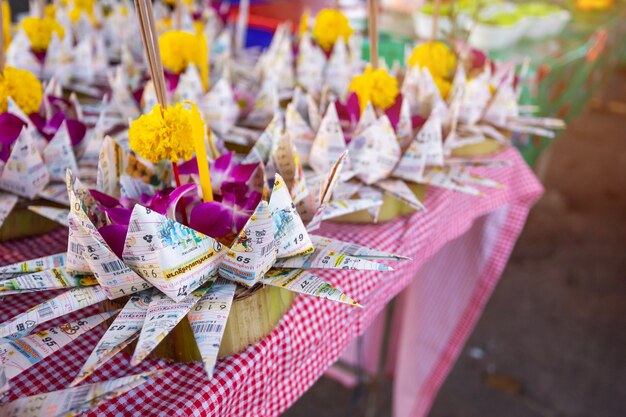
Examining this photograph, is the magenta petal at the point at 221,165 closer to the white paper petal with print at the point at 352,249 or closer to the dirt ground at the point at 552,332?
the white paper petal with print at the point at 352,249

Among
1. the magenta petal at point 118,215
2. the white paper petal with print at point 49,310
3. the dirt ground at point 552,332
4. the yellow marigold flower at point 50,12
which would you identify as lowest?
the dirt ground at point 552,332

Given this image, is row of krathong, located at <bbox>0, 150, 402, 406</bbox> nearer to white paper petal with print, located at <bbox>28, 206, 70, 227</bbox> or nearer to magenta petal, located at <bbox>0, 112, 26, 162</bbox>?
white paper petal with print, located at <bbox>28, 206, 70, 227</bbox>

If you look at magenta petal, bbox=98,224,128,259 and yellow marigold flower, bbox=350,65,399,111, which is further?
yellow marigold flower, bbox=350,65,399,111

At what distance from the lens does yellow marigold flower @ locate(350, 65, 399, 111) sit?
3.18 feet

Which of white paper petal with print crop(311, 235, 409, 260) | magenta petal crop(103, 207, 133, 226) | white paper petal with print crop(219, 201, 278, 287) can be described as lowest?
white paper petal with print crop(311, 235, 409, 260)

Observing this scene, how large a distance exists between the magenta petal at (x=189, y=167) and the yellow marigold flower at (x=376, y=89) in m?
0.35

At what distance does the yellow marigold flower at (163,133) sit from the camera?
624 millimetres

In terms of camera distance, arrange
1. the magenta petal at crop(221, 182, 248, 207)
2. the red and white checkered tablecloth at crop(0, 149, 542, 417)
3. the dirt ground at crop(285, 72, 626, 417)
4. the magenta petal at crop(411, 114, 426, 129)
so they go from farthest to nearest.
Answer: the dirt ground at crop(285, 72, 626, 417)
the magenta petal at crop(411, 114, 426, 129)
the magenta petal at crop(221, 182, 248, 207)
the red and white checkered tablecloth at crop(0, 149, 542, 417)

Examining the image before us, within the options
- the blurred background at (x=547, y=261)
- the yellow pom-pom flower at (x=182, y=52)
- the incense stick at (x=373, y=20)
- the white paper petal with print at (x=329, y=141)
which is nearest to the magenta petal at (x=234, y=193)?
the white paper petal with print at (x=329, y=141)

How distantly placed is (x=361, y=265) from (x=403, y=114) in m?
0.42

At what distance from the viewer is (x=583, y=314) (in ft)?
6.20

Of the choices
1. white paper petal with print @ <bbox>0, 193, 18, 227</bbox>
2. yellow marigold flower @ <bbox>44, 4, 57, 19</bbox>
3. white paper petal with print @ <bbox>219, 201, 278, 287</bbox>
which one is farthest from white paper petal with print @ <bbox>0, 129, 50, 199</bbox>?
yellow marigold flower @ <bbox>44, 4, 57, 19</bbox>

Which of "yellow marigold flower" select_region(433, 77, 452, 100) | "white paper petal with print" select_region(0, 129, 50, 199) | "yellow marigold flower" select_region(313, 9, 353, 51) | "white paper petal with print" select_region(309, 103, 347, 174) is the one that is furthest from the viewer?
"yellow marigold flower" select_region(313, 9, 353, 51)

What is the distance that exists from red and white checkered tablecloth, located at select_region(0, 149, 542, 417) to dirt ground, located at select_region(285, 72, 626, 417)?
0.73m
